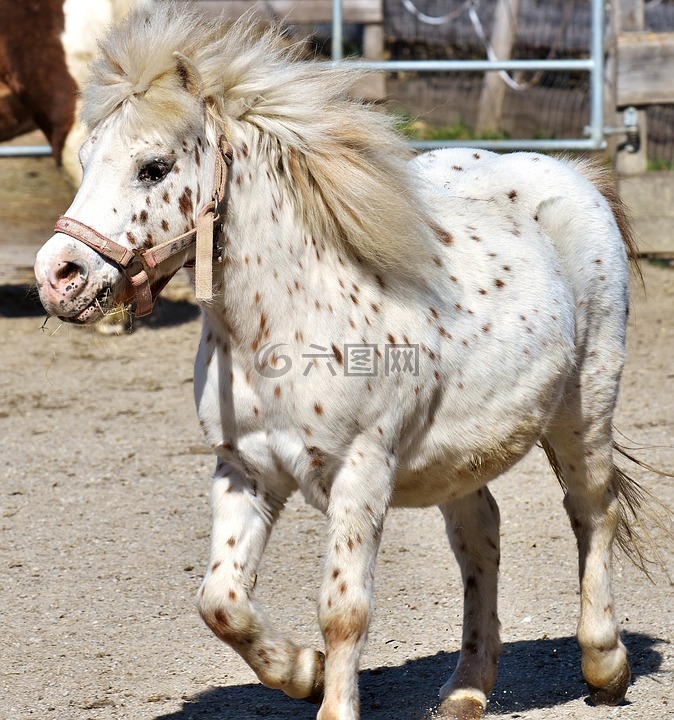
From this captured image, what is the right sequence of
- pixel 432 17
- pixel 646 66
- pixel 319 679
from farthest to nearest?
pixel 432 17 → pixel 646 66 → pixel 319 679

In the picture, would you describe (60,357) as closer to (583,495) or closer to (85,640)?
(85,640)

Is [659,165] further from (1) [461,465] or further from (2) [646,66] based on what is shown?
(1) [461,465]

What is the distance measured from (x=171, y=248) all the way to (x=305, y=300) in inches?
13.3

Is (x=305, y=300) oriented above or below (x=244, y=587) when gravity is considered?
above

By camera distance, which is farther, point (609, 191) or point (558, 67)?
point (558, 67)

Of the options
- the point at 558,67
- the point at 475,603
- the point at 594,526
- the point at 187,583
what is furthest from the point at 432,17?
the point at 475,603

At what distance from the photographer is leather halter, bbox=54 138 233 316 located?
2355 mm

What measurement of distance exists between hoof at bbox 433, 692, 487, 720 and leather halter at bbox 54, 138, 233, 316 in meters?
1.32

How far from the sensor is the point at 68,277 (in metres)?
2.36

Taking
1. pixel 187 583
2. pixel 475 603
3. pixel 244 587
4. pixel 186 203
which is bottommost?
pixel 187 583

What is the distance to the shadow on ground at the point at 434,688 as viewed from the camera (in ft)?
9.84

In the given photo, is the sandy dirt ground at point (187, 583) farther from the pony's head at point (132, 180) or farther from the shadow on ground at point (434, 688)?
the pony's head at point (132, 180)

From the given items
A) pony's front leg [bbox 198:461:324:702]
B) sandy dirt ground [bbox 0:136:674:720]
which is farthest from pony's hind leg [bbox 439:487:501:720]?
pony's front leg [bbox 198:461:324:702]

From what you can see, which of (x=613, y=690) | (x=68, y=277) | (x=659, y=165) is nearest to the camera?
(x=68, y=277)
